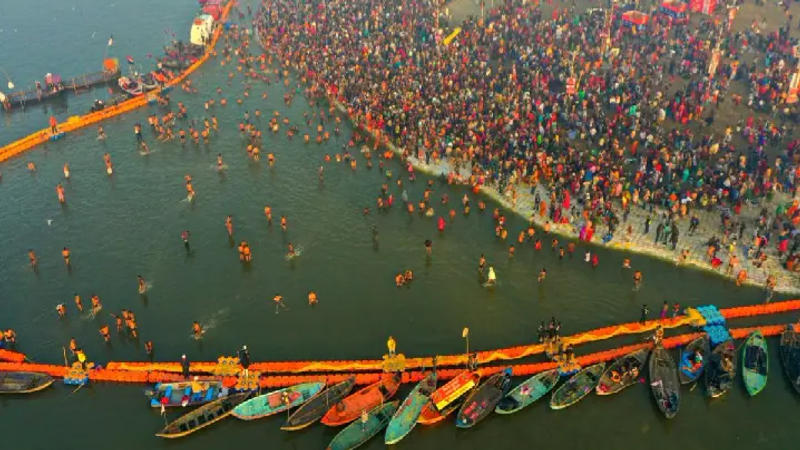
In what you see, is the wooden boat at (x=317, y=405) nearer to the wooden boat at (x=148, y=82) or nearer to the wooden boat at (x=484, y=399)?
the wooden boat at (x=484, y=399)

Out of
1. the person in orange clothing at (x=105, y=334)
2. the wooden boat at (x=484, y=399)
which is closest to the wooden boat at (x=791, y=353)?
the wooden boat at (x=484, y=399)

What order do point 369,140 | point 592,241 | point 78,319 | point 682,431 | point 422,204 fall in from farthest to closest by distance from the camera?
point 369,140 < point 422,204 < point 592,241 < point 78,319 < point 682,431

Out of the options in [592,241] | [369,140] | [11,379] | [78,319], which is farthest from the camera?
[369,140]

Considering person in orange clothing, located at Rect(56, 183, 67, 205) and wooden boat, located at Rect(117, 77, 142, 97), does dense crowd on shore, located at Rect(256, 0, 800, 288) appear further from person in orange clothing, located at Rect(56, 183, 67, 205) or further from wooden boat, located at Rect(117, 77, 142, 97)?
person in orange clothing, located at Rect(56, 183, 67, 205)

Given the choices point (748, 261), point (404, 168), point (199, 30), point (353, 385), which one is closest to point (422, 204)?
point (404, 168)

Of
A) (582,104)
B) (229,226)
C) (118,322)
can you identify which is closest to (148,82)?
(229,226)

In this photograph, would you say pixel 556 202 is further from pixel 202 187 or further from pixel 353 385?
pixel 202 187
